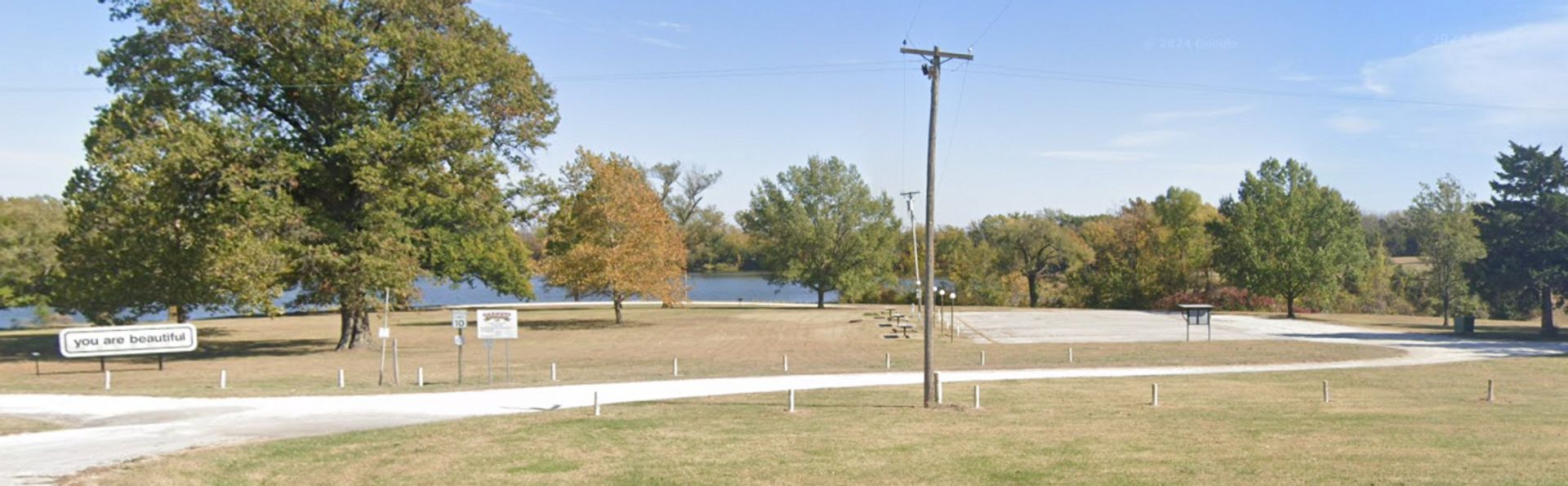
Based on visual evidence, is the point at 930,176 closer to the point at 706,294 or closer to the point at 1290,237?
the point at 1290,237

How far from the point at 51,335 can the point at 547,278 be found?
23299 millimetres

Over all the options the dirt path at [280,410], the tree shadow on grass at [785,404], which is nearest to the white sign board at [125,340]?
the dirt path at [280,410]

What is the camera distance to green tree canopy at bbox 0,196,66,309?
53.4 meters

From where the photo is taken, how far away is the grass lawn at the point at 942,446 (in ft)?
42.8

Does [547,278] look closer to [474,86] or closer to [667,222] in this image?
[667,222]

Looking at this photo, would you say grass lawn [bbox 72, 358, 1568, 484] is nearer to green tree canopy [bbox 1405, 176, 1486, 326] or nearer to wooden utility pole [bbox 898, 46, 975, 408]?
wooden utility pole [bbox 898, 46, 975, 408]

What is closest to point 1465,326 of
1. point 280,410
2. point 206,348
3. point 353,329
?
point 353,329

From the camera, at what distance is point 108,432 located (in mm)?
16797

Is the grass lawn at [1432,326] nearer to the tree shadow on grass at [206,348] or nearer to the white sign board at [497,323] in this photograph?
the white sign board at [497,323]

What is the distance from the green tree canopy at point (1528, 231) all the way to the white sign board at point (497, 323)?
51.4m

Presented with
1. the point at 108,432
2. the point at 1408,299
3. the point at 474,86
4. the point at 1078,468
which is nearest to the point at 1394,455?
the point at 1078,468

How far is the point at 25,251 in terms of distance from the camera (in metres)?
54.0

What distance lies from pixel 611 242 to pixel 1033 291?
149 feet

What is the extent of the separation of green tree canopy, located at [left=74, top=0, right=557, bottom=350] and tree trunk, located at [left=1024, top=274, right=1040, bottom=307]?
58744 mm
